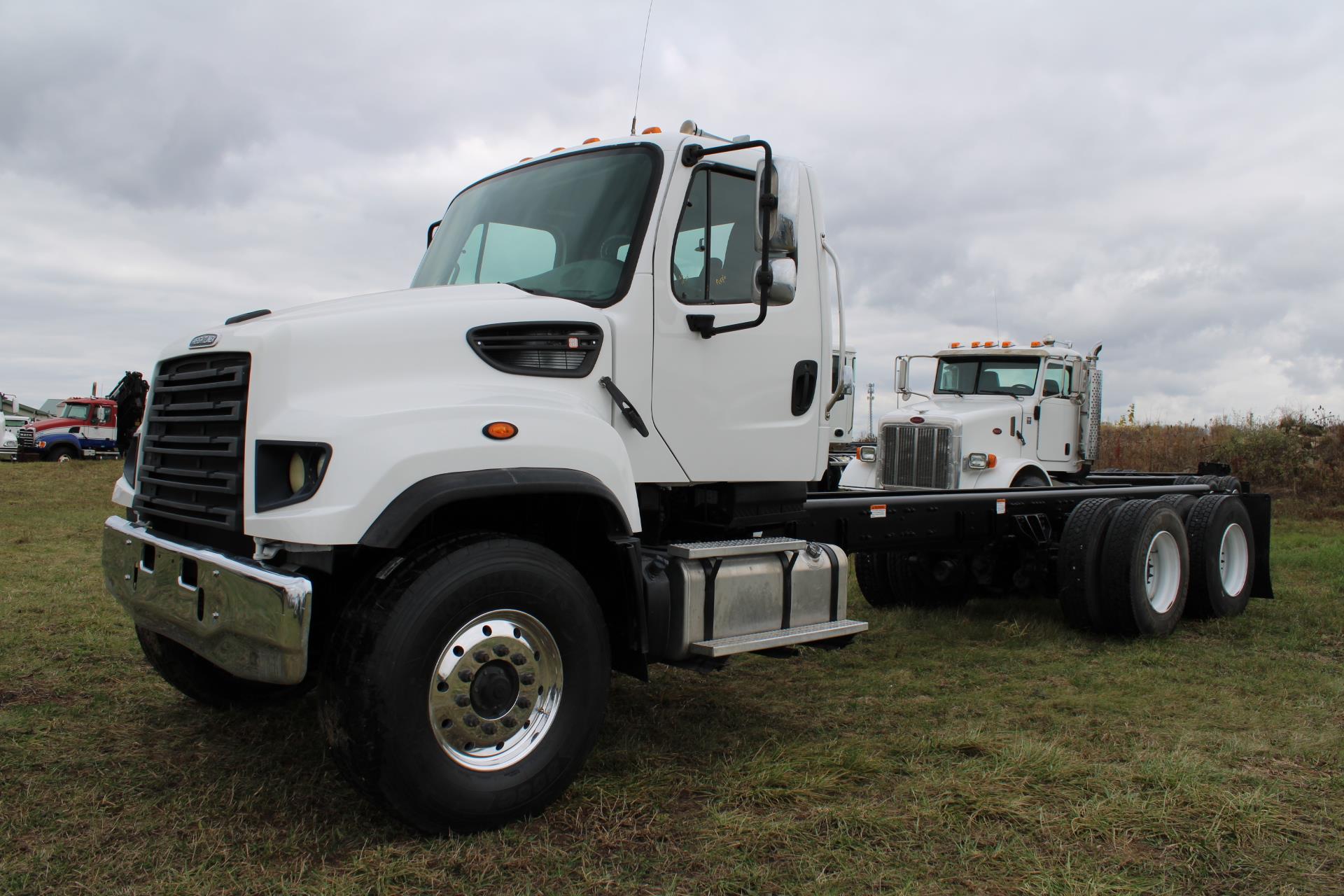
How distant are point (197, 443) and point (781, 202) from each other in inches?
93.5

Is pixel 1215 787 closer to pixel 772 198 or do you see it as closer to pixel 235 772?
pixel 772 198

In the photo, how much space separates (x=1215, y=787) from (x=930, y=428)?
25.7 feet

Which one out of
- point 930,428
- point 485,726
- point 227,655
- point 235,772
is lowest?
point 235,772

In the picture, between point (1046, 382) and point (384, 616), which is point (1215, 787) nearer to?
point (384, 616)

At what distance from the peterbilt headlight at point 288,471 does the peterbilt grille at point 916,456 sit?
902cm

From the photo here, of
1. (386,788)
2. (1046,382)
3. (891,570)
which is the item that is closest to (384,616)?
(386,788)

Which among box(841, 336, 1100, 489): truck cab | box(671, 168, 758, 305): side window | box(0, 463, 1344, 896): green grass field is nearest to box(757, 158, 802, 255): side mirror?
box(671, 168, 758, 305): side window

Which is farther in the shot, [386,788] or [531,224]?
[531,224]

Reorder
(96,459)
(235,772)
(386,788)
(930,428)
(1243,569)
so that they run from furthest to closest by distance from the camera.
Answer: (96,459), (930,428), (1243,569), (235,772), (386,788)

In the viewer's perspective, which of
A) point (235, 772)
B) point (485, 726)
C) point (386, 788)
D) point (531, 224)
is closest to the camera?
point (386, 788)

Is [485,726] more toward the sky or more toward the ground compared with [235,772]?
more toward the sky

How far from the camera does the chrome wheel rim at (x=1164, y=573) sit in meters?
7.64

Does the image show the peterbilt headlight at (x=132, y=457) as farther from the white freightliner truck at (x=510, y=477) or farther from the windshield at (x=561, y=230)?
the windshield at (x=561, y=230)

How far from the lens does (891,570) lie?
8883mm
